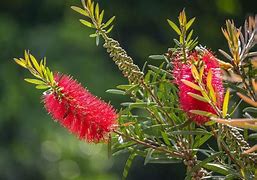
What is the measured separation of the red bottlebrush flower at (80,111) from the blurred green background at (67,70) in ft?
8.18

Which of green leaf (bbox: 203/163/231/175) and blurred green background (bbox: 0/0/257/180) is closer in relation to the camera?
green leaf (bbox: 203/163/231/175)

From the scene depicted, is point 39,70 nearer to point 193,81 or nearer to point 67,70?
point 193,81

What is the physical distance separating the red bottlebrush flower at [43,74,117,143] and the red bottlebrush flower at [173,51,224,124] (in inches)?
2.9

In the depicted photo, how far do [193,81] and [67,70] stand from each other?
9.35 feet

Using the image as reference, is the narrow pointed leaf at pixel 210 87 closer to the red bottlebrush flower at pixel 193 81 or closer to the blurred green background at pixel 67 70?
the red bottlebrush flower at pixel 193 81

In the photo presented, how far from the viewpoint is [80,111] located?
0.73 m

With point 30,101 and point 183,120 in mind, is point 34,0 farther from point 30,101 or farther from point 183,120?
point 183,120

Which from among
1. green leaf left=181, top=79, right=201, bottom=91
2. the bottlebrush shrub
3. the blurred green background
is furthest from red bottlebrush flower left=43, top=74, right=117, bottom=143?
the blurred green background

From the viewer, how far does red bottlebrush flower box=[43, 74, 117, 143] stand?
733 millimetres

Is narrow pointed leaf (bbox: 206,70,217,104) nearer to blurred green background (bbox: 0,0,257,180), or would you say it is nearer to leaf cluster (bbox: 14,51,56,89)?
leaf cluster (bbox: 14,51,56,89)

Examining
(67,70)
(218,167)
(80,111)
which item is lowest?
Result: (218,167)

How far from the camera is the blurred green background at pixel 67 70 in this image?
346 centimetres

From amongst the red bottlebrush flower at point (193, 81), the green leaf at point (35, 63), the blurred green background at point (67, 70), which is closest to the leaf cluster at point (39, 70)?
the green leaf at point (35, 63)

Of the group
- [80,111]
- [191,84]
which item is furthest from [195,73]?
[80,111]
